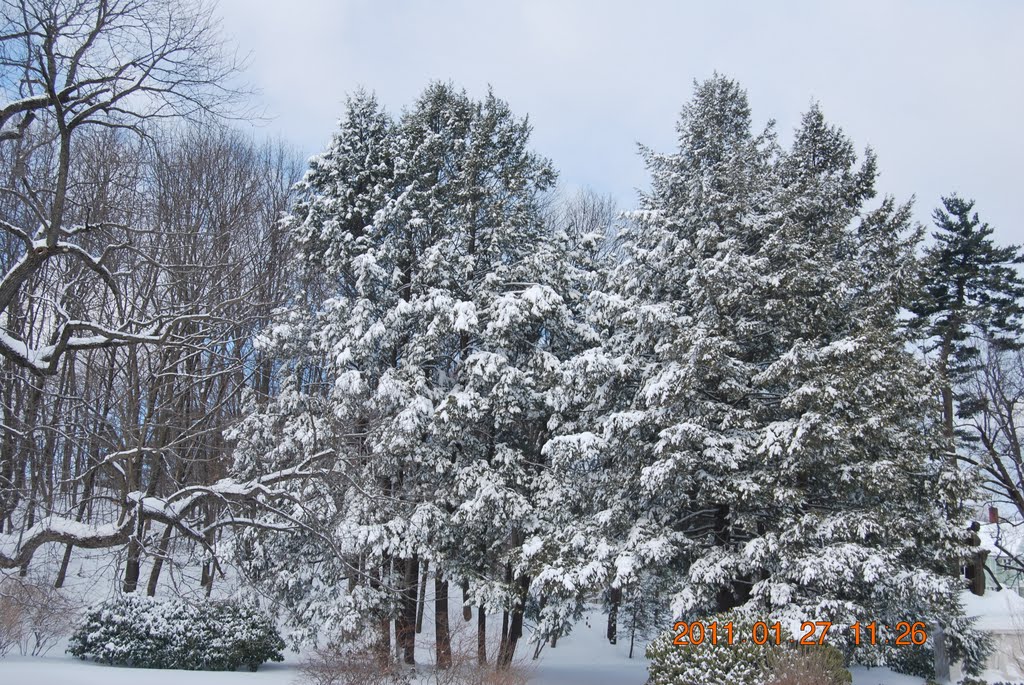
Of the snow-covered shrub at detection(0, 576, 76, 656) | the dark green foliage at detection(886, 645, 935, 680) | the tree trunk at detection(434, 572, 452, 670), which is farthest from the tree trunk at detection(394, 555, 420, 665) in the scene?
the dark green foliage at detection(886, 645, 935, 680)

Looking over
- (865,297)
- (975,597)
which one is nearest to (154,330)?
(865,297)

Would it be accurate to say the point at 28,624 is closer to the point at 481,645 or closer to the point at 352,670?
the point at 352,670

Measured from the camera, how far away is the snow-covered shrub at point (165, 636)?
13.4 m

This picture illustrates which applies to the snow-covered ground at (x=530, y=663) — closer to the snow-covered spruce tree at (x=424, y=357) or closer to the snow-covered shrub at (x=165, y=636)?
the snow-covered shrub at (x=165, y=636)

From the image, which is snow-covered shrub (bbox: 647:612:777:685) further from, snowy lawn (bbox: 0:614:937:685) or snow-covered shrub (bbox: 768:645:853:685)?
snowy lawn (bbox: 0:614:937:685)

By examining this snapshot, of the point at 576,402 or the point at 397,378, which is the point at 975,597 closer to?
the point at 576,402

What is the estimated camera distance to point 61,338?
700 centimetres

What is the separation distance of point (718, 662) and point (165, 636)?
9354 millimetres

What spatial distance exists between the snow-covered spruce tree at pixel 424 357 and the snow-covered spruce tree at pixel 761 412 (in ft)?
6.11

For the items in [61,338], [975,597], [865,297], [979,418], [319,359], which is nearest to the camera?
[61,338]

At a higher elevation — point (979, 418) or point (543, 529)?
point (979, 418)

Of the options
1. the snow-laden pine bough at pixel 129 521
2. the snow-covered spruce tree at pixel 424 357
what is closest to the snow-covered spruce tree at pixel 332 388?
the snow-covered spruce tree at pixel 424 357

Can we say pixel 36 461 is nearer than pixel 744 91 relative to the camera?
Yes

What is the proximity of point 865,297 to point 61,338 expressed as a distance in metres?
13.8
